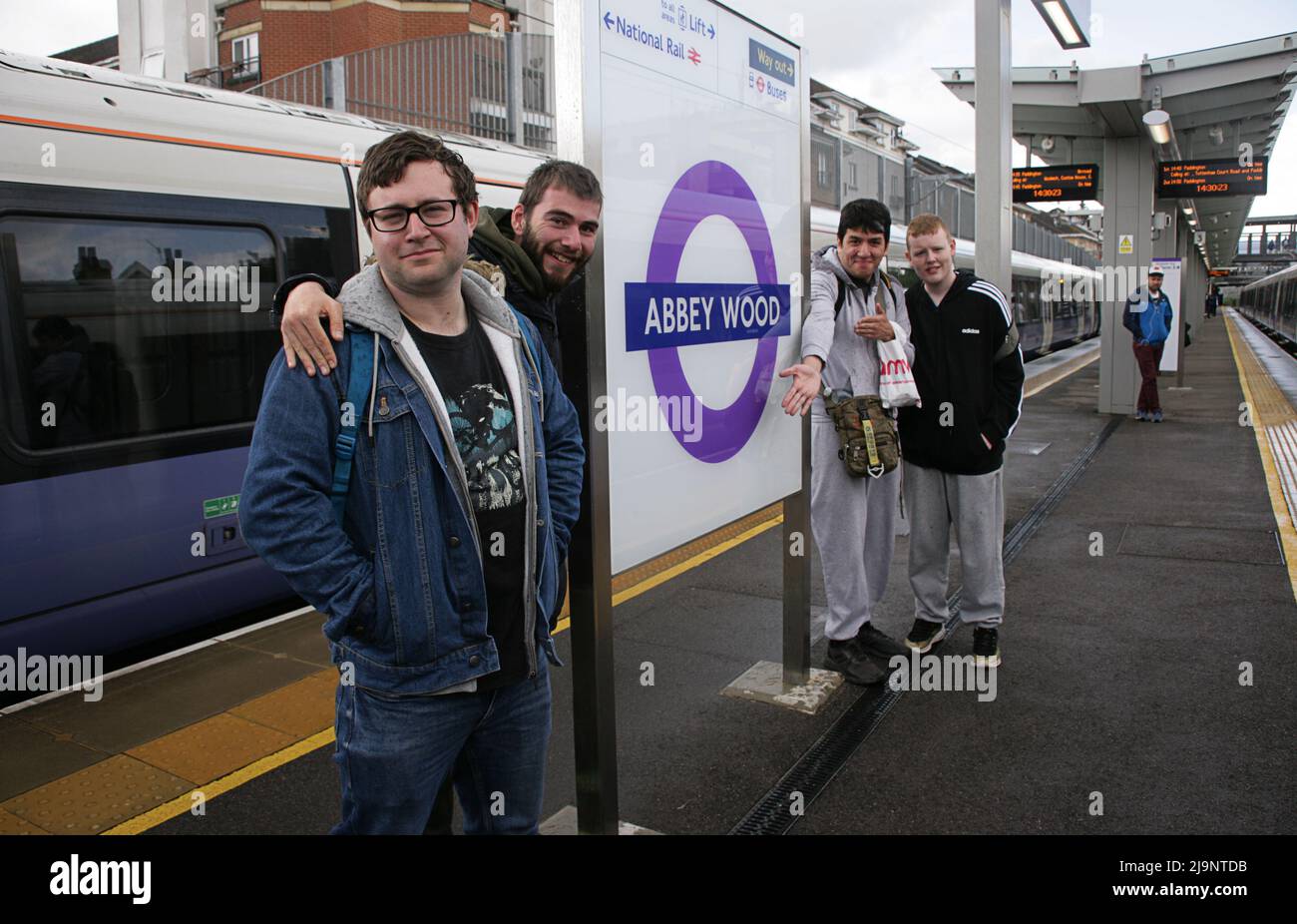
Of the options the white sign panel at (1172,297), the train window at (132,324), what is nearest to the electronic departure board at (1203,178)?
the white sign panel at (1172,297)

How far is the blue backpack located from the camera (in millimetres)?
1978

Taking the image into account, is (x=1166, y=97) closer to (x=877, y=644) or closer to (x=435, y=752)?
(x=877, y=644)

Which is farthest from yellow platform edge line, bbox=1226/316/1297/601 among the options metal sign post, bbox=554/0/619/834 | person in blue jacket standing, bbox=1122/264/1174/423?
metal sign post, bbox=554/0/619/834

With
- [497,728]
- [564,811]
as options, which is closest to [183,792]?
[564,811]

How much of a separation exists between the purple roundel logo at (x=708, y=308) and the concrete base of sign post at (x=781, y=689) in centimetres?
109

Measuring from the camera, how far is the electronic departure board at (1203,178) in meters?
14.8

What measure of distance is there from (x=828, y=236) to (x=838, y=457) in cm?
1009

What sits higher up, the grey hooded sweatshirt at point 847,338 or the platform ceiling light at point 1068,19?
the platform ceiling light at point 1068,19

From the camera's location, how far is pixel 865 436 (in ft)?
13.9

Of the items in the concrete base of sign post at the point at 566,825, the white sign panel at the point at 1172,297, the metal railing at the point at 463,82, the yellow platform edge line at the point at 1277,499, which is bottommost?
the concrete base of sign post at the point at 566,825

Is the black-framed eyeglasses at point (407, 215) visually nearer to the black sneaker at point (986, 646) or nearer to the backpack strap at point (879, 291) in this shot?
the backpack strap at point (879, 291)

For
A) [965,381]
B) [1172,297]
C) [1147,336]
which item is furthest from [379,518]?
[1172,297]

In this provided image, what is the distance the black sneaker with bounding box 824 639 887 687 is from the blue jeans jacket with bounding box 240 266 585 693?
2.59 metres
